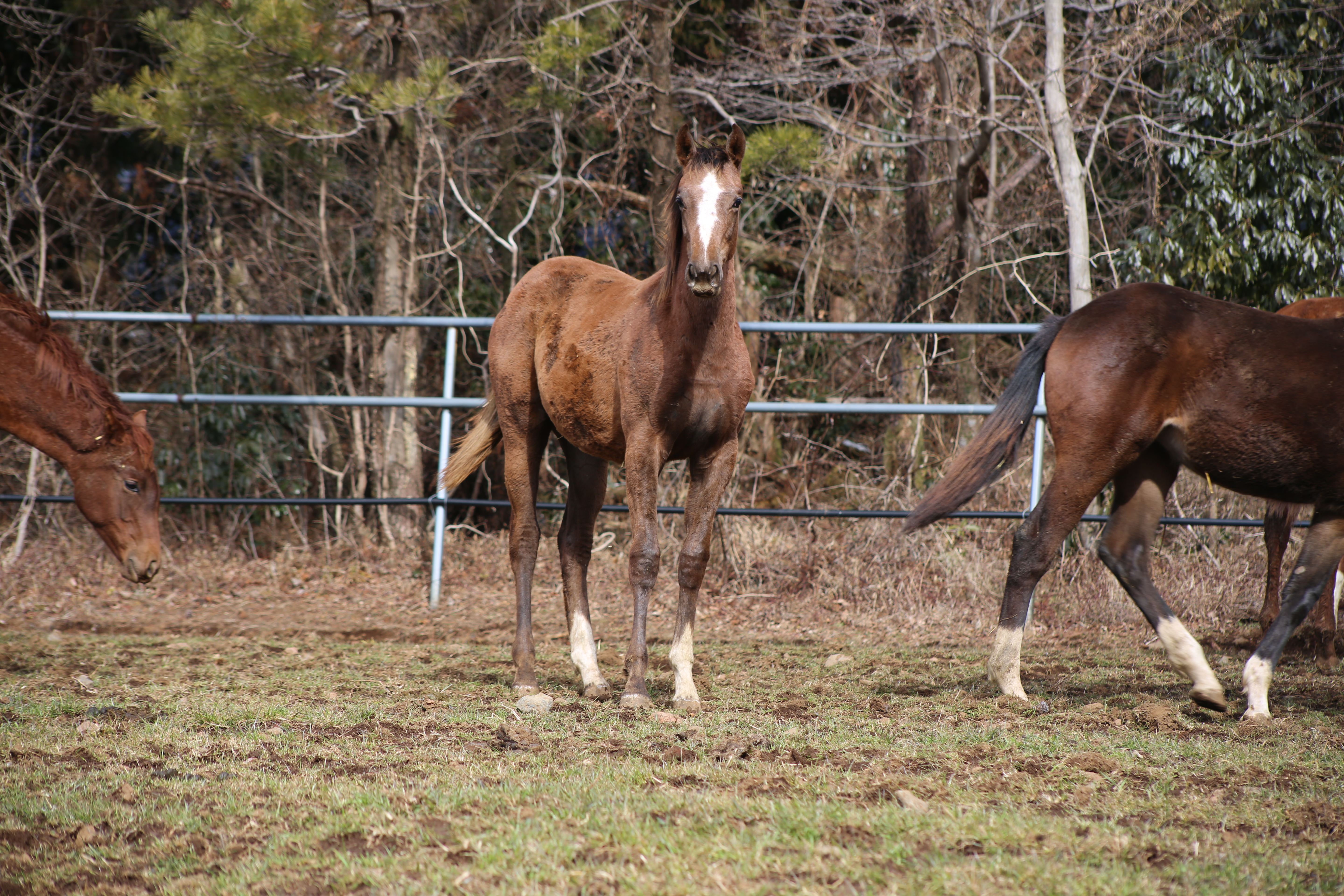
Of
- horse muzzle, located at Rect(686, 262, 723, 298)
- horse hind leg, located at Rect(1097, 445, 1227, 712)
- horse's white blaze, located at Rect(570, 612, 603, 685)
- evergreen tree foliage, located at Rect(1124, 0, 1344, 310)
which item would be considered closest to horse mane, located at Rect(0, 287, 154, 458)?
horse's white blaze, located at Rect(570, 612, 603, 685)

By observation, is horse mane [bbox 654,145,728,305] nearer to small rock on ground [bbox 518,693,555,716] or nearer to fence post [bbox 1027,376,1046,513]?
small rock on ground [bbox 518,693,555,716]

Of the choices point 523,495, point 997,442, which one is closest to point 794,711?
point 997,442

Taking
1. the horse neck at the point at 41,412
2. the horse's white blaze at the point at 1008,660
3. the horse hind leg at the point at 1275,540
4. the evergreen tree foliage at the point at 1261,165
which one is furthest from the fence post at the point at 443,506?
the evergreen tree foliage at the point at 1261,165

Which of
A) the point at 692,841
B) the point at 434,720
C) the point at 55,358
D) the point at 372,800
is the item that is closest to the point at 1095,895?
the point at 692,841

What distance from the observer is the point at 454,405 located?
6.40 metres

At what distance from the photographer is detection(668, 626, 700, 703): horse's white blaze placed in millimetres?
3852

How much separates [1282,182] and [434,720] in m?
7.89

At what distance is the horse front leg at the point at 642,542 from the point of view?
3.88 metres

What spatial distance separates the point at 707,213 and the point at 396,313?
530 cm

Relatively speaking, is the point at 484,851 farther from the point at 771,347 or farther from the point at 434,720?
the point at 771,347

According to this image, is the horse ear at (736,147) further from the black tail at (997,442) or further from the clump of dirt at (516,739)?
the clump of dirt at (516,739)

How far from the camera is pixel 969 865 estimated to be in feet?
6.86

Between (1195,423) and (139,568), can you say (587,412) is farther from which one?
(1195,423)

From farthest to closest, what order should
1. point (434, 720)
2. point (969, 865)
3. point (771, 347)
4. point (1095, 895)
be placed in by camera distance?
point (771, 347)
point (434, 720)
point (969, 865)
point (1095, 895)
